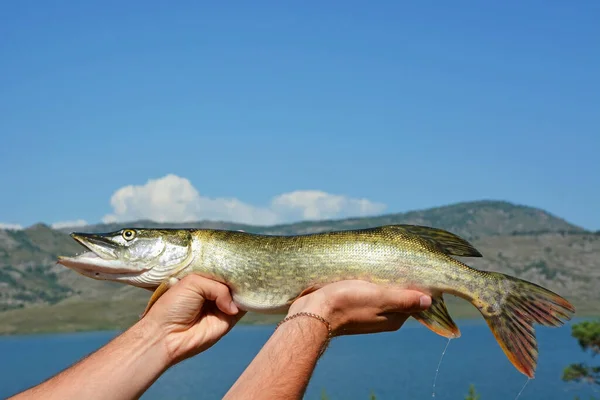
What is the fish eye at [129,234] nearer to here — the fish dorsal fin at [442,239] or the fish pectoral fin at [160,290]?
the fish pectoral fin at [160,290]

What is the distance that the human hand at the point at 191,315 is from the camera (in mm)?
4465

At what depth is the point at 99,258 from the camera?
4848 mm

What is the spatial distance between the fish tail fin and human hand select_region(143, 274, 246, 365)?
1522 millimetres

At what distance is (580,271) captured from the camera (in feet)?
561

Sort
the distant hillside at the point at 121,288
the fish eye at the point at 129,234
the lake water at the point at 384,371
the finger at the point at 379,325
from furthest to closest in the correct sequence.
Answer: the distant hillside at the point at 121,288 < the lake water at the point at 384,371 < the fish eye at the point at 129,234 < the finger at the point at 379,325

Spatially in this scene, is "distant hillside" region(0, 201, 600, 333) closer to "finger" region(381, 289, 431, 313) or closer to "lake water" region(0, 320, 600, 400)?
"lake water" region(0, 320, 600, 400)

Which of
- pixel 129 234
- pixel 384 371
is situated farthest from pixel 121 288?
pixel 129 234

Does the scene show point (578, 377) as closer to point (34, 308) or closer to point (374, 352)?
point (374, 352)

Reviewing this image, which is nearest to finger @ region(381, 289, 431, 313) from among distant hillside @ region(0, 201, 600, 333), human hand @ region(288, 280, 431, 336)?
human hand @ region(288, 280, 431, 336)

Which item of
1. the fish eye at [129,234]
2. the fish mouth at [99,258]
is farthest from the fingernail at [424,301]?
the fish eye at [129,234]

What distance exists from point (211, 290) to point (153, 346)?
0.49 metres

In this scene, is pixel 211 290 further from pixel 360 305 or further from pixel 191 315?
pixel 360 305

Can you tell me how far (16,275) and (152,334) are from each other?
201 metres

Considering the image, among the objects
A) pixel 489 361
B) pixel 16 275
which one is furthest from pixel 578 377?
pixel 16 275
